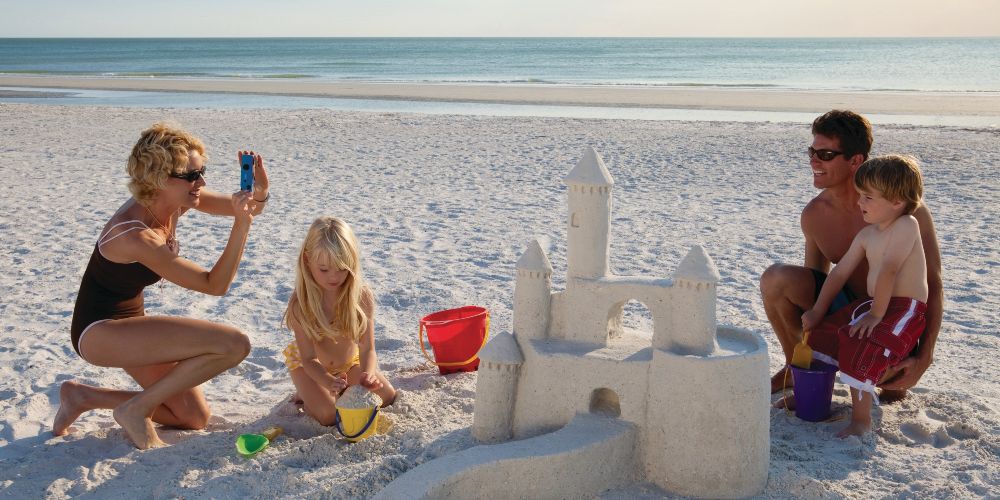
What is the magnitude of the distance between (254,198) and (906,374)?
3.31 meters

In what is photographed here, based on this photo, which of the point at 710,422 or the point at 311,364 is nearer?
the point at 710,422

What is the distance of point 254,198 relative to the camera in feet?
13.9

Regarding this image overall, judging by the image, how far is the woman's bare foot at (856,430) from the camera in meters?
3.89

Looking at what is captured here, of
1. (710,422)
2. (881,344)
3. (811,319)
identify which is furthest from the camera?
(811,319)

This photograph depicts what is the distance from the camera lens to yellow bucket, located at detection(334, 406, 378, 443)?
374cm

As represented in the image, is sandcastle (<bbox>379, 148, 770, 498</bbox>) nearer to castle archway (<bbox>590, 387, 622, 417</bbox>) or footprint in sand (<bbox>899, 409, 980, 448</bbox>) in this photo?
castle archway (<bbox>590, 387, 622, 417</bbox>)

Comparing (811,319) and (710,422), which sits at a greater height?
(811,319)

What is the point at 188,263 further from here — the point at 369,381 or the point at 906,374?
the point at 906,374

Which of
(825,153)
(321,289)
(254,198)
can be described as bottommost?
(321,289)

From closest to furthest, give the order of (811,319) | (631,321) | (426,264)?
(811,319) < (631,321) < (426,264)

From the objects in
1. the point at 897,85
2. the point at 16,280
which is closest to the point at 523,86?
the point at 897,85

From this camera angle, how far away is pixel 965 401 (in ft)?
14.0

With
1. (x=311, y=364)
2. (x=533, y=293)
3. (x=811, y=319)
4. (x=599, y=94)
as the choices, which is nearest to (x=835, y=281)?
(x=811, y=319)

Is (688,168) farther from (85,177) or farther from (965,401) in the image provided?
(85,177)
